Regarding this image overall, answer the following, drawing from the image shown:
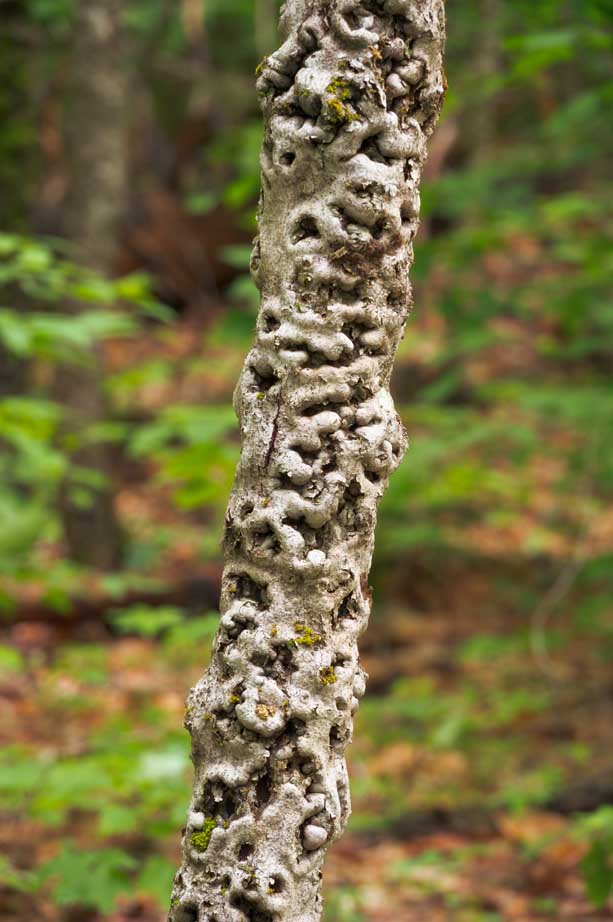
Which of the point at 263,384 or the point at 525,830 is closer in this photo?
the point at 263,384

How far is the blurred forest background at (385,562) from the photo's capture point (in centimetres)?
387

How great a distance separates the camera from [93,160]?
732cm

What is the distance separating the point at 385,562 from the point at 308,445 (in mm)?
6526

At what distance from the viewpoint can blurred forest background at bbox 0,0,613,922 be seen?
3.87 metres

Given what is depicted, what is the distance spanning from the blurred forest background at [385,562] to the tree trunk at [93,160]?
0.8 inches

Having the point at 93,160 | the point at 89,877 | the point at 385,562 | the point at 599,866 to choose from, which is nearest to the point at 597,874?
the point at 599,866

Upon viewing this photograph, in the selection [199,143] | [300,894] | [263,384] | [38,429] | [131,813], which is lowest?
[300,894]

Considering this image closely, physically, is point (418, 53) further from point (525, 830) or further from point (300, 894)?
point (525, 830)

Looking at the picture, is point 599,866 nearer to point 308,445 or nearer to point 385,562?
point 308,445

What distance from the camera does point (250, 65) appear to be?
17.3 metres

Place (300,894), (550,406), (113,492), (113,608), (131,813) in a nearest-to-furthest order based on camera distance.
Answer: (300,894), (131,813), (550,406), (113,608), (113,492)

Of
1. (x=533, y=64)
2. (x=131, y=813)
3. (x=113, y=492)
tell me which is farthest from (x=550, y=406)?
(x=113, y=492)

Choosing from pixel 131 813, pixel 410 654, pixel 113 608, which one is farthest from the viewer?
pixel 410 654

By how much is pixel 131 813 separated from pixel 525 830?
2.65 meters
